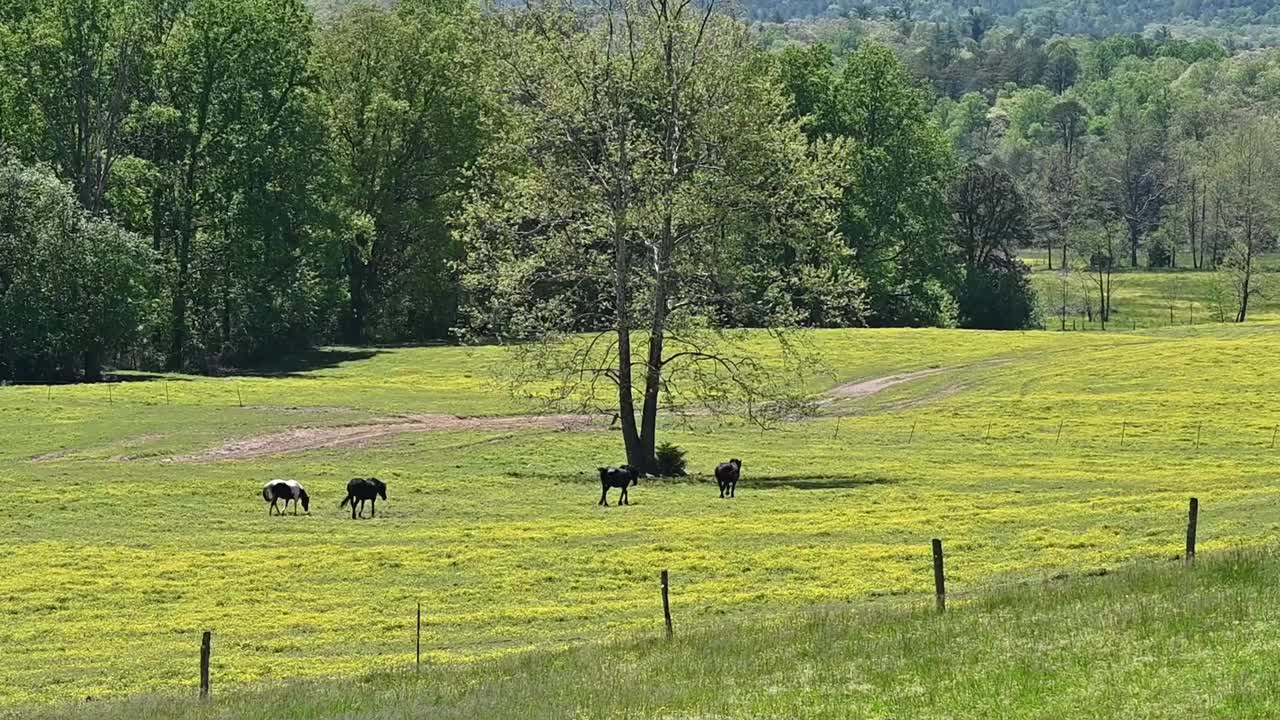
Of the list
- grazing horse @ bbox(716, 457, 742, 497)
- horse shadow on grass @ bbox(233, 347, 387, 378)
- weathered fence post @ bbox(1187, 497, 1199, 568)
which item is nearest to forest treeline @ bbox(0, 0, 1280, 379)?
horse shadow on grass @ bbox(233, 347, 387, 378)

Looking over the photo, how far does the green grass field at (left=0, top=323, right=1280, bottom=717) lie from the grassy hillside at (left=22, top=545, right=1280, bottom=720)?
0.18m

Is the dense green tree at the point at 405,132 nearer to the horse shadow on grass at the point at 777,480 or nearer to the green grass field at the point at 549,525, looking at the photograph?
the green grass field at the point at 549,525

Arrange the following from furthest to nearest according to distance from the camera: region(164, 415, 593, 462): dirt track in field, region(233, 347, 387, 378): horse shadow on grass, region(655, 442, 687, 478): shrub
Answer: region(233, 347, 387, 378): horse shadow on grass < region(164, 415, 593, 462): dirt track in field < region(655, 442, 687, 478): shrub

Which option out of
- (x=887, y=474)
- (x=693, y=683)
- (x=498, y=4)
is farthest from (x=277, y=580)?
(x=498, y=4)

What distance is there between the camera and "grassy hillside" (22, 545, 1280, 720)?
1898 cm

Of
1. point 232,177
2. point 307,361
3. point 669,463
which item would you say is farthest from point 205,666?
point 232,177

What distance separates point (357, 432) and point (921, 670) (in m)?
49.9

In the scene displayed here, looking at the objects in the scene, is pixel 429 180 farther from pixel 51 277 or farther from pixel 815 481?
pixel 815 481

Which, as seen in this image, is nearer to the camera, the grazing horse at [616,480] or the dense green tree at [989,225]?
the grazing horse at [616,480]

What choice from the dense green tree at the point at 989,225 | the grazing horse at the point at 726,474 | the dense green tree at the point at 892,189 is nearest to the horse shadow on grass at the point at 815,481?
the grazing horse at the point at 726,474

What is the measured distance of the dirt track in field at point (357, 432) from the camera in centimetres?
6292

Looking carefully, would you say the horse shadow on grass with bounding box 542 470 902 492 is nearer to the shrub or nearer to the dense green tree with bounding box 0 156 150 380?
the shrub

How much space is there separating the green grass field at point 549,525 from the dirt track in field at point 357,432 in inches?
32.0

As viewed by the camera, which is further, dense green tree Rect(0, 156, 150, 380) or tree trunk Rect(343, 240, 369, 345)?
tree trunk Rect(343, 240, 369, 345)
